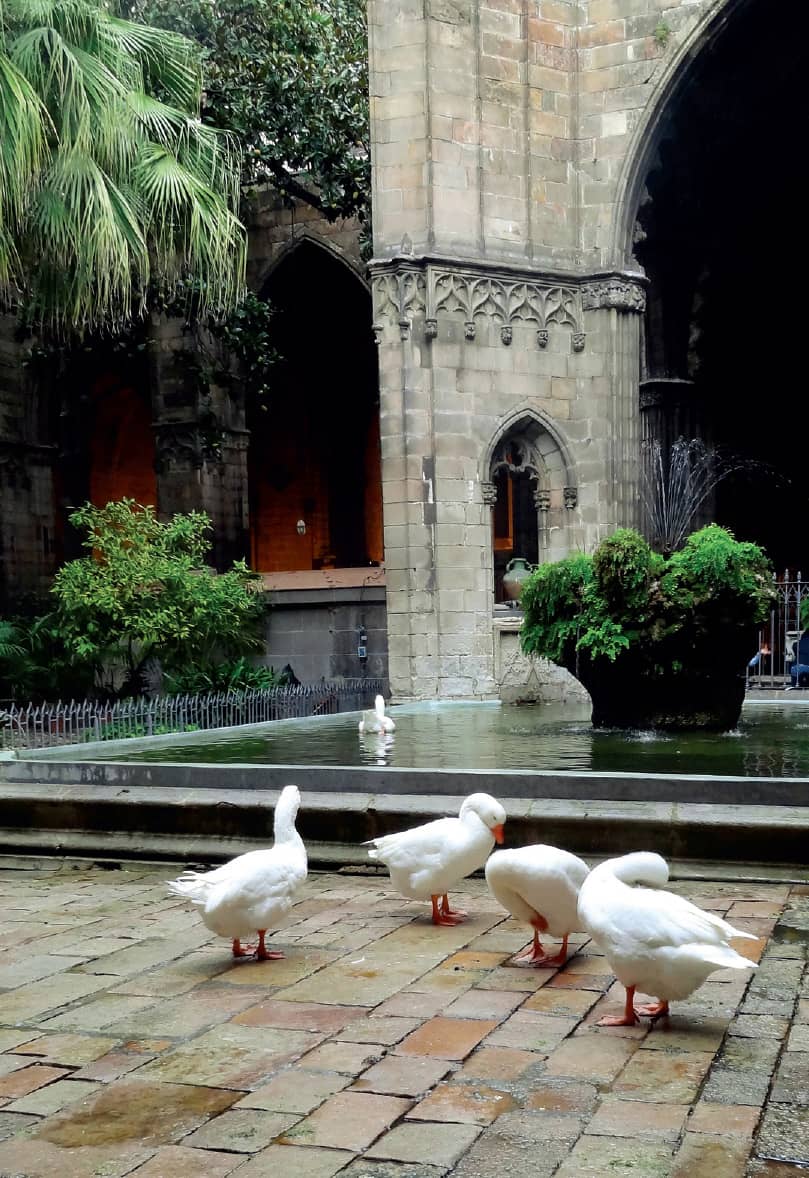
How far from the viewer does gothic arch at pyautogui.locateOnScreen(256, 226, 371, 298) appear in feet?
75.8

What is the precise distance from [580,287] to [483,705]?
546 centimetres

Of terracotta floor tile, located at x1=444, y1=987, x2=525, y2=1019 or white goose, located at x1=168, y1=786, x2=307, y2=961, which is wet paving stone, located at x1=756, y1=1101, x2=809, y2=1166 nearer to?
terracotta floor tile, located at x1=444, y1=987, x2=525, y2=1019

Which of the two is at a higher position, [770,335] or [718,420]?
[770,335]

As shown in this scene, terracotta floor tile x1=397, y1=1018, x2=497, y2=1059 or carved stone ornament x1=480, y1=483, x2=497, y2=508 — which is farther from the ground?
carved stone ornament x1=480, y1=483, x2=497, y2=508

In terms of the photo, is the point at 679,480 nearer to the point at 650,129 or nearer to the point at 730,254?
the point at 730,254

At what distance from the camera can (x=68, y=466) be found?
27375 millimetres

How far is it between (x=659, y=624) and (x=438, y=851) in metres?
4.27

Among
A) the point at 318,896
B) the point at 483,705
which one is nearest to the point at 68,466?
the point at 483,705

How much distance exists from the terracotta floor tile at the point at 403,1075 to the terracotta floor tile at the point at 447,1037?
0.18 ft

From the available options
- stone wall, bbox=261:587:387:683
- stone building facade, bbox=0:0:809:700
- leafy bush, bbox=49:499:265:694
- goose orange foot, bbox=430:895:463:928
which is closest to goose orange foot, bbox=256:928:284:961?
goose orange foot, bbox=430:895:463:928

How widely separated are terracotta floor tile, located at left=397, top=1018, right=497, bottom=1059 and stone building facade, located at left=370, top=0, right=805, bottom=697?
445 inches

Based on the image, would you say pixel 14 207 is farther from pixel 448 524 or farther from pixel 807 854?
pixel 807 854

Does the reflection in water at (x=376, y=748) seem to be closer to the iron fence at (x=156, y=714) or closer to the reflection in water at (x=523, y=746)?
the reflection in water at (x=523, y=746)

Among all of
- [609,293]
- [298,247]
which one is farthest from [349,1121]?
[298,247]
